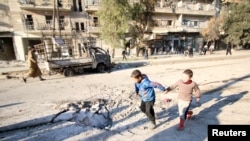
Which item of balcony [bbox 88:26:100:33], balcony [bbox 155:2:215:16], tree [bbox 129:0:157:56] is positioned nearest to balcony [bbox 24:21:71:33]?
balcony [bbox 88:26:100:33]

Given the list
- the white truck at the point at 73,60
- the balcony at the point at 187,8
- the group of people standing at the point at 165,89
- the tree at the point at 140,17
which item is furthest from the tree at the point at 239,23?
the group of people standing at the point at 165,89

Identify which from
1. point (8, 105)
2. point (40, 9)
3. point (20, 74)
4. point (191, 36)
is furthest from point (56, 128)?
point (191, 36)

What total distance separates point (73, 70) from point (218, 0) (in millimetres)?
35694

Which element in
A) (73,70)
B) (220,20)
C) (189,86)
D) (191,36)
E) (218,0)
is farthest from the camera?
(218,0)

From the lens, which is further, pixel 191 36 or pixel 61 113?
pixel 191 36

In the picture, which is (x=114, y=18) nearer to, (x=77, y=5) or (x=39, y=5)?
(x=77, y=5)

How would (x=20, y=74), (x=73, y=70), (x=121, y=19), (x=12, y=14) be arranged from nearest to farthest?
(x=73, y=70) < (x=20, y=74) < (x=121, y=19) < (x=12, y=14)

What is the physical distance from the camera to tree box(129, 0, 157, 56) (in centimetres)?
1952

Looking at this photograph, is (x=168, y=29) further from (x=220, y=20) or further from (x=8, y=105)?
(x=8, y=105)

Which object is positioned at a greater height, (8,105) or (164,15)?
(164,15)

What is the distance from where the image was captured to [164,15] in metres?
29.4

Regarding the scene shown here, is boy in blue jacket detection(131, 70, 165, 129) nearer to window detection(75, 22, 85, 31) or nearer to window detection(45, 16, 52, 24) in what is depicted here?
window detection(75, 22, 85, 31)

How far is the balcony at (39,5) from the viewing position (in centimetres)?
2130

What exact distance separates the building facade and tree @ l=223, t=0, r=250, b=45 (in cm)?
587
